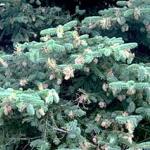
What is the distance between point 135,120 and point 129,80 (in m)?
0.35

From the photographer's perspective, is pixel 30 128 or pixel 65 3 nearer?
pixel 30 128

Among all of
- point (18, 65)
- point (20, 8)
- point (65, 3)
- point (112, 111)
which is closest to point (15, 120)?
point (18, 65)

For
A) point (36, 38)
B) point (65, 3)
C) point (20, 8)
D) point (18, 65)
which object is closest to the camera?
point (18, 65)

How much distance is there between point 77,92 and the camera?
3.28 metres

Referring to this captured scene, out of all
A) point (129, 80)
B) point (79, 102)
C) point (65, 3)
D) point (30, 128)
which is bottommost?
point (30, 128)

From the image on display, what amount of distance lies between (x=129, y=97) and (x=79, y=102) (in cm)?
42

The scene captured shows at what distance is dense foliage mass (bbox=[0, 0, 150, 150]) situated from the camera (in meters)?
2.86

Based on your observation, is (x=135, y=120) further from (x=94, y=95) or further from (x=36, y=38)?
(x=36, y=38)

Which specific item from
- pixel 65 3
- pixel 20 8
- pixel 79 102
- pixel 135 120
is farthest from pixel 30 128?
pixel 65 3

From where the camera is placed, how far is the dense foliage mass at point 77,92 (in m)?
2.86

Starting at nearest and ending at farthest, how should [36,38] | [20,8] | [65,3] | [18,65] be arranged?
[18,65], [20,8], [36,38], [65,3]

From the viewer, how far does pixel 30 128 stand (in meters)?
3.18

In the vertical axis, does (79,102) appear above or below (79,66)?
below

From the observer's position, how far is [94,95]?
3.17m
